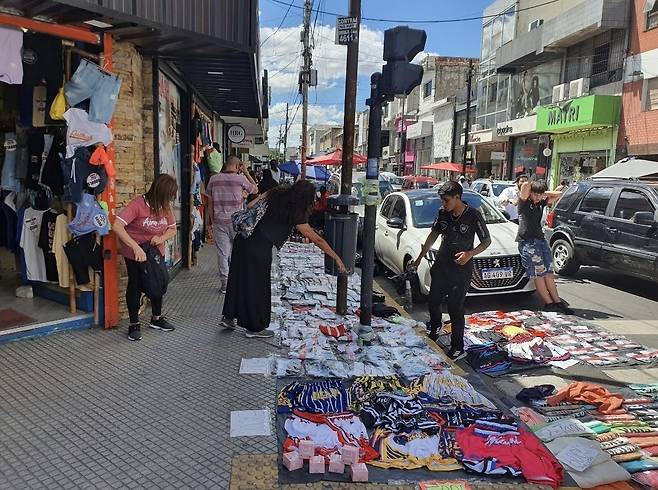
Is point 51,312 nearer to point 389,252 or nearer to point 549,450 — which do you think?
point 549,450

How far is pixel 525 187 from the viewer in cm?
729

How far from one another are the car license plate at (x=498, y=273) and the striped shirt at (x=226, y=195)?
137 inches

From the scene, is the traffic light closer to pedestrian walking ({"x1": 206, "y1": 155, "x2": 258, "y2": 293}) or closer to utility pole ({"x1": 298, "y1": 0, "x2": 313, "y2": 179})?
pedestrian walking ({"x1": 206, "y1": 155, "x2": 258, "y2": 293})

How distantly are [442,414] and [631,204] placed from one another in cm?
655

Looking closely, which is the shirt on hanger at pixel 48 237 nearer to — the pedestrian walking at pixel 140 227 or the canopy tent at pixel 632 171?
the pedestrian walking at pixel 140 227

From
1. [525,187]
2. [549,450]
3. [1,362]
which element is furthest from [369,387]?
[525,187]

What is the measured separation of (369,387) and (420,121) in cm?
4725

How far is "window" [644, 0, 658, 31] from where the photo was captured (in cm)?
1928

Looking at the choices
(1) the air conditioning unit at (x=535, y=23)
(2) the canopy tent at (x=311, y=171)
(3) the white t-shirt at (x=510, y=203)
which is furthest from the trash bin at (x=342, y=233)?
(1) the air conditioning unit at (x=535, y=23)

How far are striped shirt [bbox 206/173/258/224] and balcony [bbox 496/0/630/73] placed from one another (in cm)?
2031

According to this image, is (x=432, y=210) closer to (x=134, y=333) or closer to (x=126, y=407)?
(x=134, y=333)

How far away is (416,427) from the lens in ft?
11.6

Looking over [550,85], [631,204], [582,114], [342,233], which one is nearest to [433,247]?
[342,233]

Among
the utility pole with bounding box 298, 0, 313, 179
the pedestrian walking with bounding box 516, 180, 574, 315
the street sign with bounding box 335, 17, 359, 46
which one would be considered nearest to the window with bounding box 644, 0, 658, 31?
the utility pole with bounding box 298, 0, 313, 179
